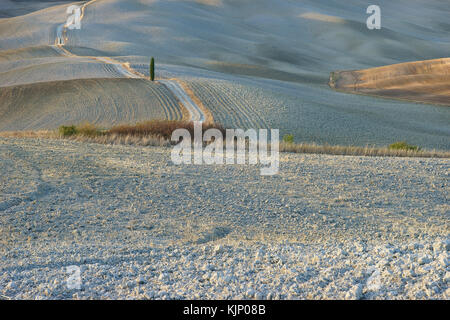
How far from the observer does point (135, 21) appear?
4505 inches

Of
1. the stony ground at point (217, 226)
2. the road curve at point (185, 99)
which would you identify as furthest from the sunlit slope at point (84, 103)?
the stony ground at point (217, 226)

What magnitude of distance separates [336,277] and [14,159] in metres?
11.1

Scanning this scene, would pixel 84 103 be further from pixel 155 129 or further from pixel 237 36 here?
pixel 237 36

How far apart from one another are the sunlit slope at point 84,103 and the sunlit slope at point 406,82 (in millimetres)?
30653

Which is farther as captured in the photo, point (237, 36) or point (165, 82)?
point (237, 36)

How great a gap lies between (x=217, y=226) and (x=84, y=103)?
38383 mm

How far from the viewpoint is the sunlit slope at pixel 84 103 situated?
3975cm

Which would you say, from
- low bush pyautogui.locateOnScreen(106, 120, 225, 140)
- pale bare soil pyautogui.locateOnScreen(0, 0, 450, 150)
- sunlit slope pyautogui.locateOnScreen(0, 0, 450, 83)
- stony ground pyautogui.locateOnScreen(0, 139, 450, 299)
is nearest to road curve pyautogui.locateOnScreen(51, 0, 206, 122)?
pale bare soil pyautogui.locateOnScreen(0, 0, 450, 150)

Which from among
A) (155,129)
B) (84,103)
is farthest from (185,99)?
(155,129)

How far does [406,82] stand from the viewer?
215 ft

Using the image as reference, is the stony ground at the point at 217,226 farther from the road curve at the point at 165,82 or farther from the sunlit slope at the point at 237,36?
the sunlit slope at the point at 237,36
